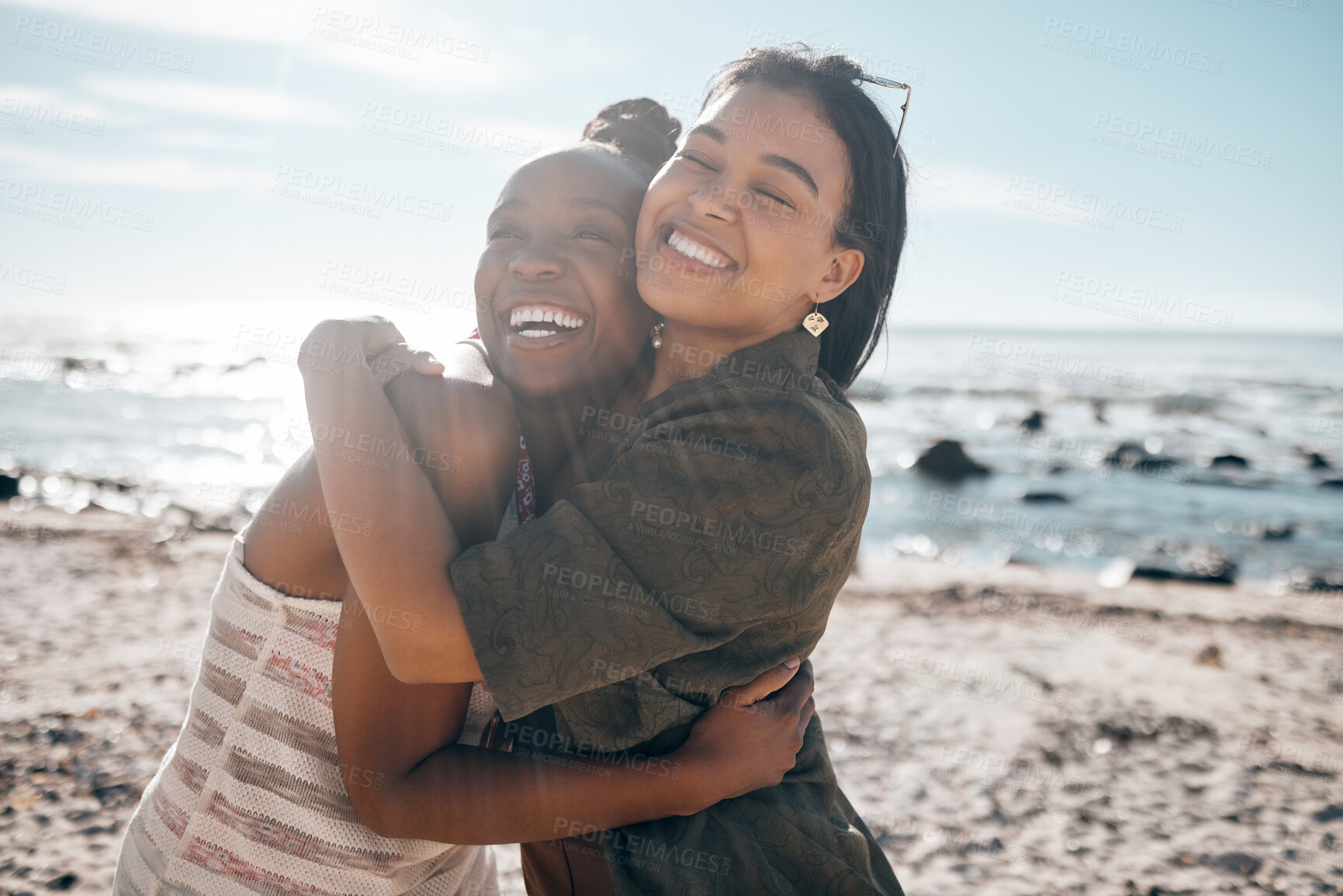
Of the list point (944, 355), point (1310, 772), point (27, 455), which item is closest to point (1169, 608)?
point (1310, 772)

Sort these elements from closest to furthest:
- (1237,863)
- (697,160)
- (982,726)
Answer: (697,160)
(1237,863)
(982,726)

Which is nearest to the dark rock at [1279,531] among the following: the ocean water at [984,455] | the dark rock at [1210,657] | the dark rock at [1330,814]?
the ocean water at [984,455]

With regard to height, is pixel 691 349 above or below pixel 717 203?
below

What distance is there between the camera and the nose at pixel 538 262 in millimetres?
2088

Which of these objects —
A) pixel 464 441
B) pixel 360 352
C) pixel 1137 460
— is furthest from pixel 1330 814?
pixel 1137 460

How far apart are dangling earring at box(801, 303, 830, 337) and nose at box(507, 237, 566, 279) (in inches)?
23.9

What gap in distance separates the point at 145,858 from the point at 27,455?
47.9 ft

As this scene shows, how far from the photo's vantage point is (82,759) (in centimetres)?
397

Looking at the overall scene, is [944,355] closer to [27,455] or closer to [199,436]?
[199,436]

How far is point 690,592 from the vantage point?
61.6 inches

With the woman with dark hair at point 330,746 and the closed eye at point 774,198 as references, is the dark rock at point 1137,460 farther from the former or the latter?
the woman with dark hair at point 330,746

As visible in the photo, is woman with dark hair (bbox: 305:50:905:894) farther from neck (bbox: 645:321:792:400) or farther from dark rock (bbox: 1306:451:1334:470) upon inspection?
dark rock (bbox: 1306:451:1334:470)

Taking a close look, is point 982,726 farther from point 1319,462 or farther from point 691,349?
point 1319,462

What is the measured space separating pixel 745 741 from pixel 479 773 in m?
0.52
